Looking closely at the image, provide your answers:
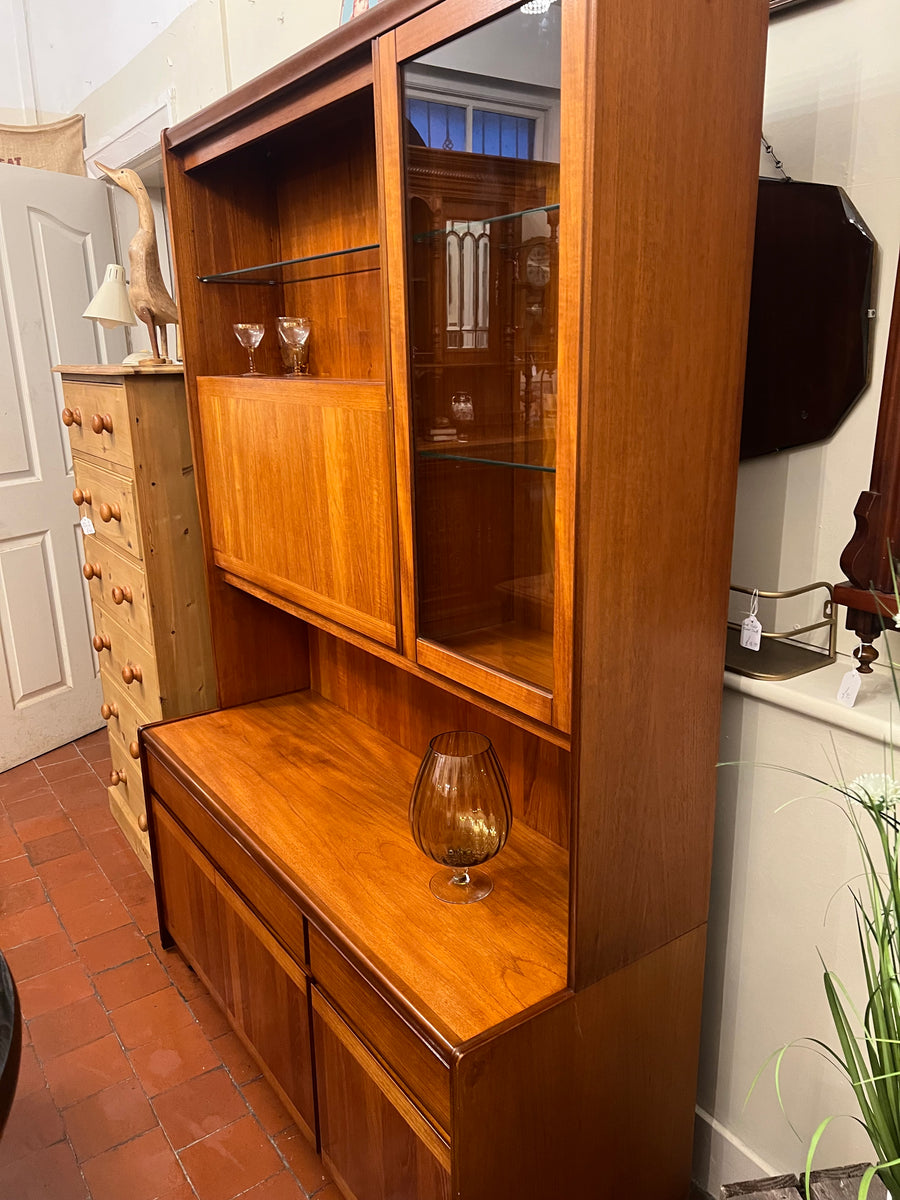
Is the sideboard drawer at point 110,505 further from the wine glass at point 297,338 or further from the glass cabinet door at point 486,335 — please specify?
the glass cabinet door at point 486,335

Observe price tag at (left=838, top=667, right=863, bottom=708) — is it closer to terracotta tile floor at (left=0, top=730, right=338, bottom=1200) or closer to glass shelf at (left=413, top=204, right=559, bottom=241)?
glass shelf at (left=413, top=204, right=559, bottom=241)

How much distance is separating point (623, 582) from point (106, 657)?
2.11 meters

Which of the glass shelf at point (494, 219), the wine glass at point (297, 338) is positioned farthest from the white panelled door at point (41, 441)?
the glass shelf at point (494, 219)

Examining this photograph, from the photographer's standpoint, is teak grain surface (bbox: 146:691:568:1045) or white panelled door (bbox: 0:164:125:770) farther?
white panelled door (bbox: 0:164:125:770)

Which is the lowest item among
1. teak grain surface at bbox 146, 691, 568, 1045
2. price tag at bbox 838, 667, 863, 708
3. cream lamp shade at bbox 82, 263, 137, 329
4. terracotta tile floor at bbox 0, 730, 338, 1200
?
terracotta tile floor at bbox 0, 730, 338, 1200

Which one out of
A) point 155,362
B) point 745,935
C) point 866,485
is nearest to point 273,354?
point 155,362

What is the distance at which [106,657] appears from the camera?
9.18ft

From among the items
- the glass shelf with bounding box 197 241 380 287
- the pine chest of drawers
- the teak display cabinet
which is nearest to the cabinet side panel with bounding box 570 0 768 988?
the teak display cabinet

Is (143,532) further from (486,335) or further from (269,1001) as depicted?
(486,335)

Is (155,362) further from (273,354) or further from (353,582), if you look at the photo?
(353,582)

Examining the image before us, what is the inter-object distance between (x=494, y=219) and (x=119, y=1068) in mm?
1933

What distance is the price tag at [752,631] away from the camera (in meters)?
1.42

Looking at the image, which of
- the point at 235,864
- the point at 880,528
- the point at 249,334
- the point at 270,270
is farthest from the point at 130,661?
the point at 880,528

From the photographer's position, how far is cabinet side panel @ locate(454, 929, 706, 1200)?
1.22 m
